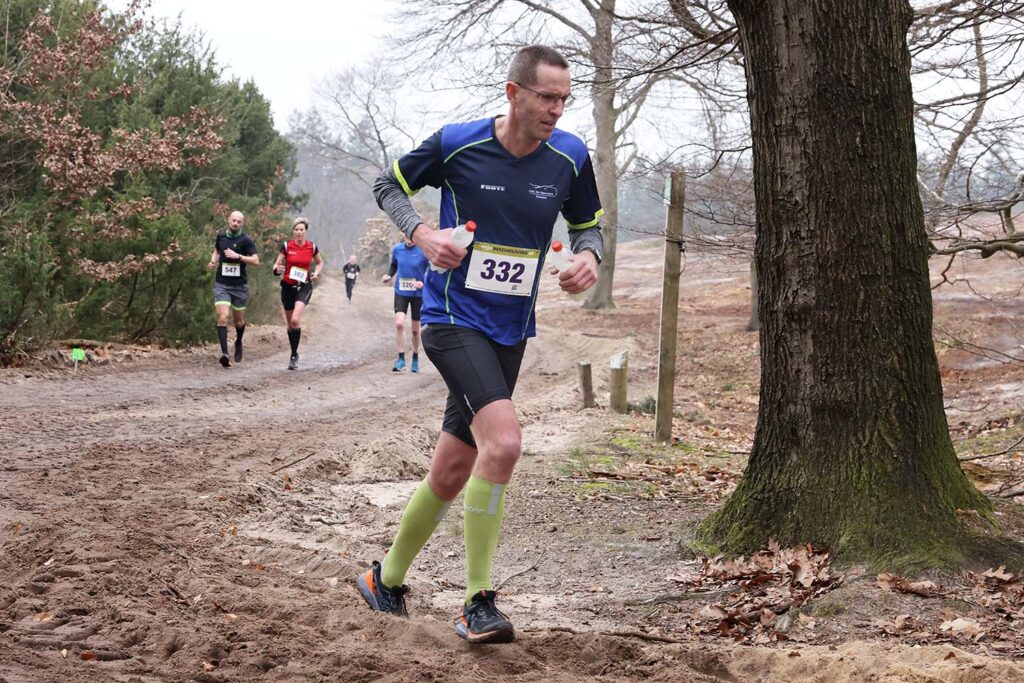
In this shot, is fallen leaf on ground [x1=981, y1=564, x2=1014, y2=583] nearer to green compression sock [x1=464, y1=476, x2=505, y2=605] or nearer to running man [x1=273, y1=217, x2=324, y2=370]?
green compression sock [x1=464, y1=476, x2=505, y2=605]

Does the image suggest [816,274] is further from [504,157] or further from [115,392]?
[115,392]

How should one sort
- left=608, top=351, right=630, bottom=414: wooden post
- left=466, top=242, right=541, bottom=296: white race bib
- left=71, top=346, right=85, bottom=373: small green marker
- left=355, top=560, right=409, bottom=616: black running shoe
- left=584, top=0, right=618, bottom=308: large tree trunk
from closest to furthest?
left=466, top=242, right=541, bottom=296: white race bib, left=355, top=560, right=409, bottom=616: black running shoe, left=608, top=351, right=630, bottom=414: wooden post, left=71, top=346, right=85, bottom=373: small green marker, left=584, top=0, right=618, bottom=308: large tree trunk

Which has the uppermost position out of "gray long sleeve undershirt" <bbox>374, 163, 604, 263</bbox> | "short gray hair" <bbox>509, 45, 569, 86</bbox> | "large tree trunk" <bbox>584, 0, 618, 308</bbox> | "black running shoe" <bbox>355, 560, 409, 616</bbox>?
"large tree trunk" <bbox>584, 0, 618, 308</bbox>

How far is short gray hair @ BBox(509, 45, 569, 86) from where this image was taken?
12.8 ft

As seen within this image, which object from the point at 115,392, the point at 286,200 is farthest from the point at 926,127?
the point at 286,200

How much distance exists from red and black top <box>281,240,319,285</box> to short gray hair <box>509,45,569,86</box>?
11.2 meters

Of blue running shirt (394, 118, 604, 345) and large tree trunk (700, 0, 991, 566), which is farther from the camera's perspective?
large tree trunk (700, 0, 991, 566)

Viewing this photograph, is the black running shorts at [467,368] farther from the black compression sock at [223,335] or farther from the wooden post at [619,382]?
the black compression sock at [223,335]

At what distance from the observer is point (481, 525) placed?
3.97 metres

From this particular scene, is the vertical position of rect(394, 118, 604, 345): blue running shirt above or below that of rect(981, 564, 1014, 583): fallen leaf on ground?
above

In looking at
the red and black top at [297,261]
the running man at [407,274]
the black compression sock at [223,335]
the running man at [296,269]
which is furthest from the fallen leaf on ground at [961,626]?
the black compression sock at [223,335]

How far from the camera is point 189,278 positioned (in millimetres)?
16953

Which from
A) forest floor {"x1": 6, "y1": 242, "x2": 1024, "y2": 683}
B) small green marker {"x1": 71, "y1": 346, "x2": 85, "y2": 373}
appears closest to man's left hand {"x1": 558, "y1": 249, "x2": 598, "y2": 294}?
forest floor {"x1": 6, "y1": 242, "x2": 1024, "y2": 683}

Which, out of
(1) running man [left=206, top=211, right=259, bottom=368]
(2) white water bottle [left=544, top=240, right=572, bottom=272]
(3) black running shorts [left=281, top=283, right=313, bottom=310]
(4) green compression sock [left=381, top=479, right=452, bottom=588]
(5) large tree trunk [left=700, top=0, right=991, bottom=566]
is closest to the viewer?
(2) white water bottle [left=544, top=240, right=572, bottom=272]
